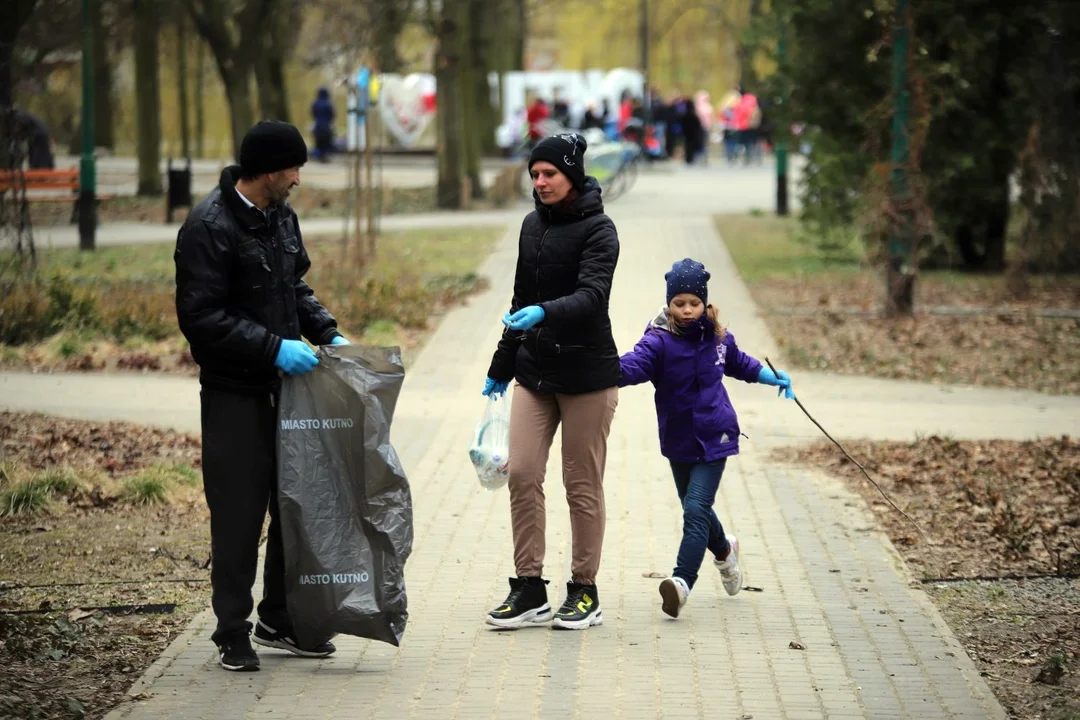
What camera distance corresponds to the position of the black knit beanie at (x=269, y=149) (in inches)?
207

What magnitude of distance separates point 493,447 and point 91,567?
203 centimetres

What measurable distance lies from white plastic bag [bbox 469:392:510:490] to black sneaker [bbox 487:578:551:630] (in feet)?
1.27

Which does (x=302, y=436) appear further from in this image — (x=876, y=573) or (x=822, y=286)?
(x=822, y=286)

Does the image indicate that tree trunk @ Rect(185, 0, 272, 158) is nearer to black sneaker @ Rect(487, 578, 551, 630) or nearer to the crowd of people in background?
the crowd of people in background

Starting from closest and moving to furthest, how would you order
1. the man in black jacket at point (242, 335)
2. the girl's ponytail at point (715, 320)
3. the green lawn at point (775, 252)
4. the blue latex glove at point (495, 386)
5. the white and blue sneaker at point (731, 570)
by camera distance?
the man in black jacket at point (242, 335) → the blue latex glove at point (495, 386) → the girl's ponytail at point (715, 320) → the white and blue sneaker at point (731, 570) → the green lawn at point (775, 252)

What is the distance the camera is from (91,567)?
272 inches

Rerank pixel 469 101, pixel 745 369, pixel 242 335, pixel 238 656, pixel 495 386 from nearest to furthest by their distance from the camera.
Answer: pixel 242 335 < pixel 238 656 < pixel 495 386 < pixel 745 369 < pixel 469 101

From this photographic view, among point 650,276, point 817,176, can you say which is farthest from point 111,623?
point 817,176

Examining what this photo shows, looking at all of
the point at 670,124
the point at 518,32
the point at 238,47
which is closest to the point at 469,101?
the point at 238,47

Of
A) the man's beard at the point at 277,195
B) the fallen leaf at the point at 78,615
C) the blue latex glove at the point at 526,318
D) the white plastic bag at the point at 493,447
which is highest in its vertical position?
the man's beard at the point at 277,195

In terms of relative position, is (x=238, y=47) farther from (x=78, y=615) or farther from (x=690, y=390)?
(x=690, y=390)

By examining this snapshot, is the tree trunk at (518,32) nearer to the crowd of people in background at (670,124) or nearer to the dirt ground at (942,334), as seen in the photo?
the crowd of people in background at (670,124)

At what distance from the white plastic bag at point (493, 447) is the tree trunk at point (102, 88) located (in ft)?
69.7

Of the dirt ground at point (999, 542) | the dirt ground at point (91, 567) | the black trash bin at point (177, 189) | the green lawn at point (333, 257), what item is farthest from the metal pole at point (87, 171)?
the dirt ground at point (999, 542)
